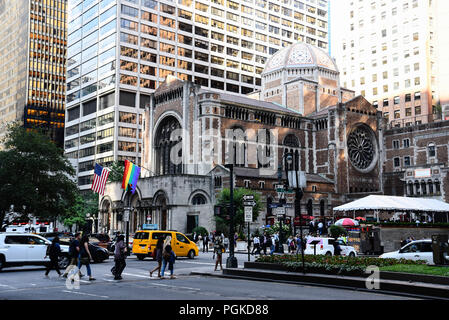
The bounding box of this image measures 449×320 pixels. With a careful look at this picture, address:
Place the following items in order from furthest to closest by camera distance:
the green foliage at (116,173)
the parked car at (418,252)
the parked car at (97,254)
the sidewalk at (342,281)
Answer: the green foliage at (116,173) < the parked car at (97,254) < the parked car at (418,252) < the sidewalk at (342,281)

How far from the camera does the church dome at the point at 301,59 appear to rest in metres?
87.6

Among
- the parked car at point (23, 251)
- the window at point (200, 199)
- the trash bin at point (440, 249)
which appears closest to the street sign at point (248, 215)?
the trash bin at point (440, 249)

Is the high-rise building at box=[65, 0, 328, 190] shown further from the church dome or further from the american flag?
the american flag

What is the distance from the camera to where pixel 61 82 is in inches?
5295

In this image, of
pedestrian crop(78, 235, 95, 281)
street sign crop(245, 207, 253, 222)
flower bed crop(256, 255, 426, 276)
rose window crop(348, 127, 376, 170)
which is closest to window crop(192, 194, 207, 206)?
rose window crop(348, 127, 376, 170)

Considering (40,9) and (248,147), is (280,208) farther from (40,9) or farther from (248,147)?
(40,9)

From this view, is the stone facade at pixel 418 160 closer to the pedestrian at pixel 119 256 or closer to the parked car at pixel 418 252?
the parked car at pixel 418 252

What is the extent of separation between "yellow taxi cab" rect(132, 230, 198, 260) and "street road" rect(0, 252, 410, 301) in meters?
9.80

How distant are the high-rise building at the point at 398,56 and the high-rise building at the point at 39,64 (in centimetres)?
7313

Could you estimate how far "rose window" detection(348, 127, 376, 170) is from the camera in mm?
79312

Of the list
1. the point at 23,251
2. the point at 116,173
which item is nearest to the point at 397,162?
the point at 116,173
